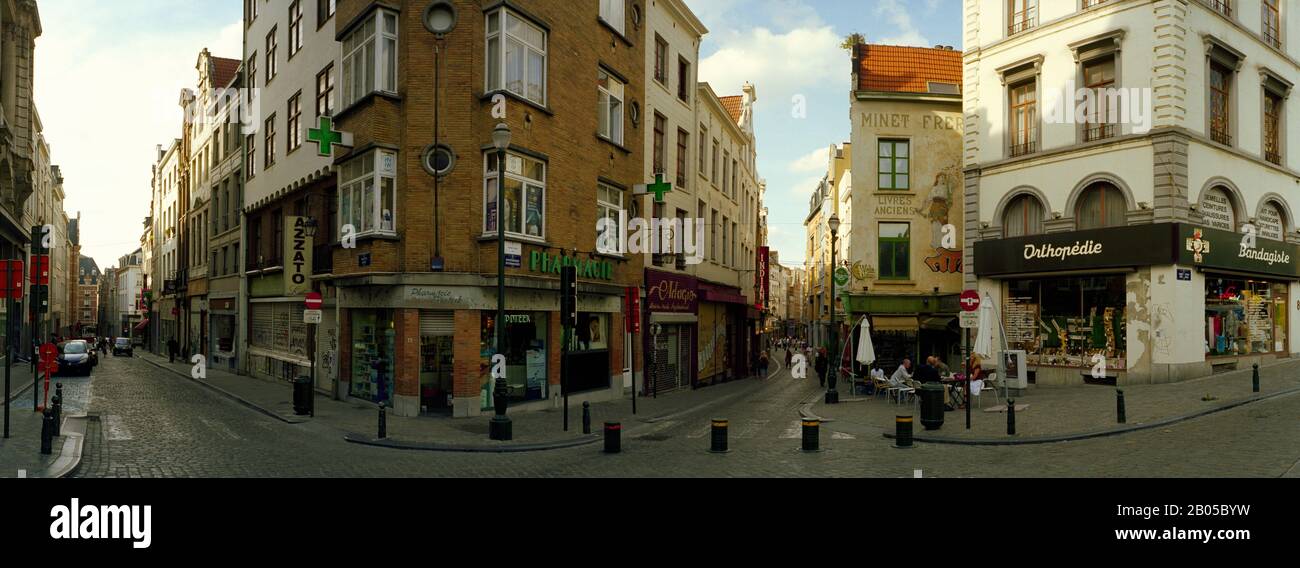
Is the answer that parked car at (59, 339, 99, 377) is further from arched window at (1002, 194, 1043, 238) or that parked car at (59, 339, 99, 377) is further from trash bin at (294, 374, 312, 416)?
arched window at (1002, 194, 1043, 238)

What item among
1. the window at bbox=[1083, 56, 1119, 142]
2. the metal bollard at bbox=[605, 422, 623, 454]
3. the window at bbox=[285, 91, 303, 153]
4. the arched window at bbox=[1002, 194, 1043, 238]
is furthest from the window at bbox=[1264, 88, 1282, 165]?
the window at bbox=[285, 91, 303, 153]

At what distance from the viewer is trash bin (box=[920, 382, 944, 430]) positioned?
1531cm

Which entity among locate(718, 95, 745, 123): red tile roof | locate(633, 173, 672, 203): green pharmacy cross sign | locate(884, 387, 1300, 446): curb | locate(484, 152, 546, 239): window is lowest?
locate(884, 387, 1300, 446): curb

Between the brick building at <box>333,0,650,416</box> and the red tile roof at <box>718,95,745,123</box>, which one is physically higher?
the red tile roof at <box>718,95,745,123</box>

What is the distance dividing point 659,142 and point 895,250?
1046cm

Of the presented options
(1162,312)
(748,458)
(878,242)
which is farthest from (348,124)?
(1162,312)

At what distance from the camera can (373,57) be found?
1858 cm

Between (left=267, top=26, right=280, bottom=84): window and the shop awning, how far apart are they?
25368mm

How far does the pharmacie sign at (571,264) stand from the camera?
62.4ft

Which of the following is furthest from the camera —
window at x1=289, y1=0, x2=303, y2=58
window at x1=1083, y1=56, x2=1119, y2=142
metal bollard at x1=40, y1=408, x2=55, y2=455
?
window at x1=289, y1=0, x2=303, y2=58

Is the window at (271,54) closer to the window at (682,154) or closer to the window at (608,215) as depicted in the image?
the window at (608,215)

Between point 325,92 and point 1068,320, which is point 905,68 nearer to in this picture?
point 1068,320

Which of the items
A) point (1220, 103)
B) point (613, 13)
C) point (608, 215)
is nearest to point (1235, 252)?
point (1220, 103)
